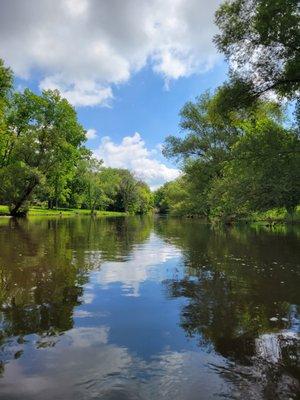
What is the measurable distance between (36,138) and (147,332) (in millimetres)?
52694

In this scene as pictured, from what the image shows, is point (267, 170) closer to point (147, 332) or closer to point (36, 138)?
point (147, 332)

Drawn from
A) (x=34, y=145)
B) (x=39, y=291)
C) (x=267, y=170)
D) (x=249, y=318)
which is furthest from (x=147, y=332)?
(x=34, y=145)

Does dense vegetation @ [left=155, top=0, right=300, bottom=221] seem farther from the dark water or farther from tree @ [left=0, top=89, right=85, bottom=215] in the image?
tree @ [left=0, top=89, right=85, bottom=215]

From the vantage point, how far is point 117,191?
132m

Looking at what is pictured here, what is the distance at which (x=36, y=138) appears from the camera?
5575 centimetres

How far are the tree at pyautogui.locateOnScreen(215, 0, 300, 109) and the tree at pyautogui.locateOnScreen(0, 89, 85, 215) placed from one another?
37.0 meters

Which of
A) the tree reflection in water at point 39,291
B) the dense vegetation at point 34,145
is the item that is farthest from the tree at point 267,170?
the dense vegetation at point 34,145

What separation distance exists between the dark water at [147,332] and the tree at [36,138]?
43.3m

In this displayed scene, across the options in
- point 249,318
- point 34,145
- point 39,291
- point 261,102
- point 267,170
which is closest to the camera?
point 249,318

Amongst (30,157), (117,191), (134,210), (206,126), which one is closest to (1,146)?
(30,157)

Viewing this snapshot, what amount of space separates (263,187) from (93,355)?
1361 cm

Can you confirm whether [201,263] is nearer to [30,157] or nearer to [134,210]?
[30,157]

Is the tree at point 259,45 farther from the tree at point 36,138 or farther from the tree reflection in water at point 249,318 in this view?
the tree at point 36,138

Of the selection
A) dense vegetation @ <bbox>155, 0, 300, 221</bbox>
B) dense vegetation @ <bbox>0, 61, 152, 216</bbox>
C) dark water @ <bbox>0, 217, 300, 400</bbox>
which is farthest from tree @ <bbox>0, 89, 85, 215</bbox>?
dark water @ <bbox>0, 217, 300, 400</bbox>
